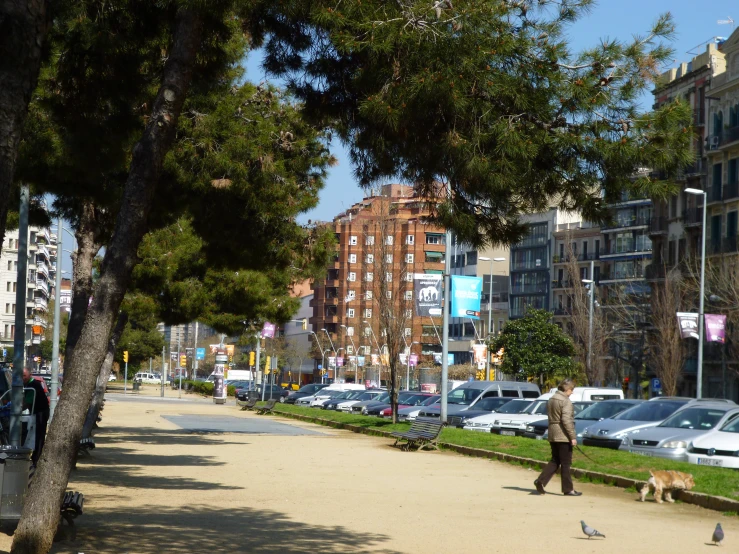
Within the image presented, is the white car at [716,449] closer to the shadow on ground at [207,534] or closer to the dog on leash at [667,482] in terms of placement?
the dog on leash at [667,482]

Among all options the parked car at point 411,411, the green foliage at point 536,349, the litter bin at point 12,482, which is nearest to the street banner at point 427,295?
the parked car at point 411,411

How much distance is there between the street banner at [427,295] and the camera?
3588 cm

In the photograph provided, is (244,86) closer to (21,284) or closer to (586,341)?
(21,284)

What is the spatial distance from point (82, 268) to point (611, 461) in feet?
35.1

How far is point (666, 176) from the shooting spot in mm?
11000

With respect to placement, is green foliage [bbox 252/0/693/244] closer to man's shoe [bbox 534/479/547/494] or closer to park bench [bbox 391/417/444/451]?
man's shoe [bbox 534/479/547/494]

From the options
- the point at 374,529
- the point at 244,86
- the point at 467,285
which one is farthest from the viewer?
the point at 467,285

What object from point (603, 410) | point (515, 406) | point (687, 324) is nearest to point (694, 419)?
point (603, 410)

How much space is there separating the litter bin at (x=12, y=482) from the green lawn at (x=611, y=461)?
1021cm

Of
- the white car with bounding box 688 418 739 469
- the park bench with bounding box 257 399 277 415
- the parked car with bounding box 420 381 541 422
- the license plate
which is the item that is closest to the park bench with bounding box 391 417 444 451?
the white car with bounding box 688 418 739 469

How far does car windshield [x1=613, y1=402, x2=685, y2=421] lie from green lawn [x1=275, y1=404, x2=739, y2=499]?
83.2 inches

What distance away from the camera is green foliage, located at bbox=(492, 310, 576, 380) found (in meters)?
69.9

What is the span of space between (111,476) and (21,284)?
12.8ft

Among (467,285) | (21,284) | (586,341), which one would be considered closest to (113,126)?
(21,284)
